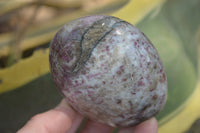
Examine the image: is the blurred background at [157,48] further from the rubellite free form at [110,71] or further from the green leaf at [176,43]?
the rubellite free form at [110,71]

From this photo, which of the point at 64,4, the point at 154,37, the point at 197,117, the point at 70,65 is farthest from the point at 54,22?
the point at 197,117

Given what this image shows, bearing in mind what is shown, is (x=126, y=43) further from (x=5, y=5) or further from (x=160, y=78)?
(x=5, y=5)

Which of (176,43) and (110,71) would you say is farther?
(176,43)

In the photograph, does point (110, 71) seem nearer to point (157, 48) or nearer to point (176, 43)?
point (157, 48)

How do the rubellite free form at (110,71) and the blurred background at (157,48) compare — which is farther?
the blurred background at (157,48)

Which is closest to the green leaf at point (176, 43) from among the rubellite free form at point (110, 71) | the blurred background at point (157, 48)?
the blurred background at point (157, 48)

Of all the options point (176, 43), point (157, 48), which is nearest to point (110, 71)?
point (157, 48)
